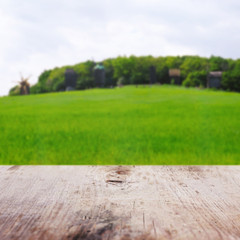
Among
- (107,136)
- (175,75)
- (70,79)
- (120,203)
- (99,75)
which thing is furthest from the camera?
(99,75)

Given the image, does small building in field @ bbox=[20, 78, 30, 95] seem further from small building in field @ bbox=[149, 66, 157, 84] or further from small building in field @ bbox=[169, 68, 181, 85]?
small building in field @ bbox=[169, 68, 181, 85]

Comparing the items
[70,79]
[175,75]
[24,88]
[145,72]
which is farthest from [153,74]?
[24,88]

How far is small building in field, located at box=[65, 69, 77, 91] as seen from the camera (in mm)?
5347

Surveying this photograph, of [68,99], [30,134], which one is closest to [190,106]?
[68,99]

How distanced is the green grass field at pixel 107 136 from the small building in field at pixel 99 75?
2.04 feet

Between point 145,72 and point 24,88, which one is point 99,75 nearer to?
point 145,72

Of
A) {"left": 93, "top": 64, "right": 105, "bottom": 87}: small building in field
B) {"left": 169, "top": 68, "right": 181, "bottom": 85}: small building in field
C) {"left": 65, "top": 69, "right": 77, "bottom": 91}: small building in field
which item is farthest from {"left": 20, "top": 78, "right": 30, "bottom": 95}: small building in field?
{"left": 169, "top": 68, "right": 181, "bottom": 85}: small building in field

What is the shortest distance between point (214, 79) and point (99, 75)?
8.06 feet

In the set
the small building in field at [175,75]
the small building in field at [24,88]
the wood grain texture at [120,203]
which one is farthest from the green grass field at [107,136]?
the wood grain texture at [120,203]

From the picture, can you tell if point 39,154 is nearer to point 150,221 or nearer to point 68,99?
point 150,221

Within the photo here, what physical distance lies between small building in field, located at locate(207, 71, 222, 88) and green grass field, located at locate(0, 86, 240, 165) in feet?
1.09

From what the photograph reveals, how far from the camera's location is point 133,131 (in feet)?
10.8

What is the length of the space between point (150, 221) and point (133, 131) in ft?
9.52

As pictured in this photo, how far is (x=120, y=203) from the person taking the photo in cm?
45
